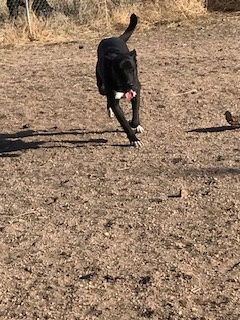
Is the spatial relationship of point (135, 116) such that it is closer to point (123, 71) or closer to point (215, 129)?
point (123, 71)

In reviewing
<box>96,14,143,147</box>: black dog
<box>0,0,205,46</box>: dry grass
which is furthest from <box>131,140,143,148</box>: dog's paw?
<box>0,0,205,46</box>: dry grass

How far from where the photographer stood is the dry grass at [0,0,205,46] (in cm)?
1155

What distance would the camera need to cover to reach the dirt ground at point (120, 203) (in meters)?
3.33

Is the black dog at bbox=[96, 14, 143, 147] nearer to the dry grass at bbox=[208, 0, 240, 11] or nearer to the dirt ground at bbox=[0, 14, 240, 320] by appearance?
the dirt ground at bbox=[0, 14, 240, 320]

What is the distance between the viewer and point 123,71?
18.0 ft

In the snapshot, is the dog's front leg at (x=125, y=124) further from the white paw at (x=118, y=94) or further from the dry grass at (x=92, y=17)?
the dry grass at (x=92, y=17)

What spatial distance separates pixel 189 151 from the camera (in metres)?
5.37

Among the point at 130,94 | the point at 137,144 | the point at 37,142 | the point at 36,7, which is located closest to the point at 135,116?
the point at 130,94

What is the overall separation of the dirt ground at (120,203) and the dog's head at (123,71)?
1.73 ft

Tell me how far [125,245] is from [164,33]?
26.3ft

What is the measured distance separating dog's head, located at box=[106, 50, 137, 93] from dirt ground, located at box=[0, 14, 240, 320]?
527 mm

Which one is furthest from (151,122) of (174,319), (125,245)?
(174,319)

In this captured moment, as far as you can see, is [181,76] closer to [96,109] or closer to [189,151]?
[96,109]

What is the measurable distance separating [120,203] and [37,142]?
182 cm
